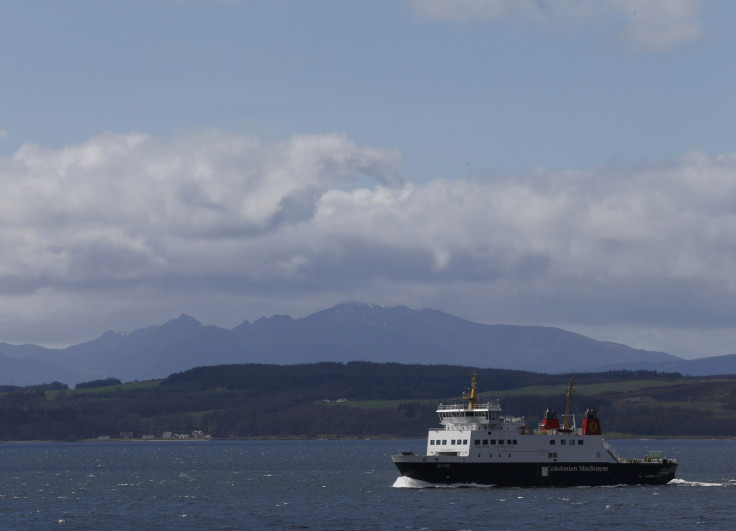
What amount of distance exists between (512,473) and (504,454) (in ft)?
7.10

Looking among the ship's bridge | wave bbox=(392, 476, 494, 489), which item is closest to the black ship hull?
wave bbox=(392, 476, 494, 489)

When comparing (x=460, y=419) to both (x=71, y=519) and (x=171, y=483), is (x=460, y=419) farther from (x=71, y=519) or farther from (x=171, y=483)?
(x=171, y=483)

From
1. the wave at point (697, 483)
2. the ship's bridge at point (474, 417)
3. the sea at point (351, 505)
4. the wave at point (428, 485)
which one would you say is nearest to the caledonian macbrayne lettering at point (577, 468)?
the sea at point (351, 505)

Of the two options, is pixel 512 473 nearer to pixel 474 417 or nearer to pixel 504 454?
pixel 504 454

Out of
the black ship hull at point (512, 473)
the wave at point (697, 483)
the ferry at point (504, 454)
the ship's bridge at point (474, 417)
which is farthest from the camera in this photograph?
the wave at point (697, 483)

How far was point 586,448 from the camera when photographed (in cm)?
11700

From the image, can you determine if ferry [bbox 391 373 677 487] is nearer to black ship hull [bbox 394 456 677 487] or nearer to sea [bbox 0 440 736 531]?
black ship hull [bbox 394 456 677 487]

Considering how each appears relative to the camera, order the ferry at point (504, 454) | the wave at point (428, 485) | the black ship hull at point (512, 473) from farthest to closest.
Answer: the wave at point (428, 485) < the black ship hull at point (512, 473) < the ferry at point (504, 454)

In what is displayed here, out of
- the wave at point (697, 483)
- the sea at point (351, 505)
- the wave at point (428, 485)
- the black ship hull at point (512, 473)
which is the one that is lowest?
the sea at point (351, 505)

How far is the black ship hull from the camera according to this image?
372 feet

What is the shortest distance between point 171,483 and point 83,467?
193 feet

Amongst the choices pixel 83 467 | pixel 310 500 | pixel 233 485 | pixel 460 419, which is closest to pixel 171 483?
pixel 233 485

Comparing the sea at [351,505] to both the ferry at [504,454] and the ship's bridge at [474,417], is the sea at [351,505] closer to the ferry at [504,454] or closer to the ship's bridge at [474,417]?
the ferry at [504,454]

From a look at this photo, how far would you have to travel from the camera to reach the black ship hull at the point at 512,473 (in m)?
113
